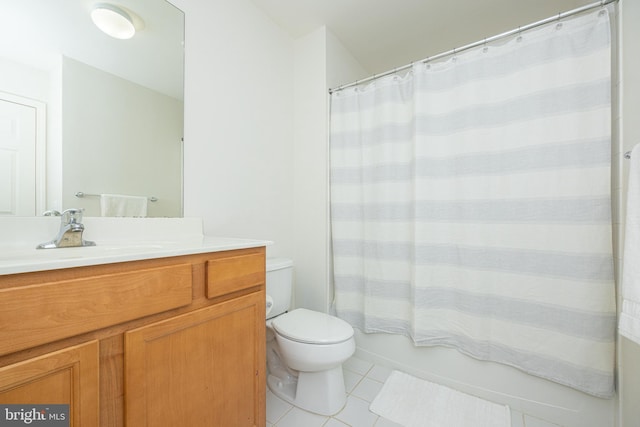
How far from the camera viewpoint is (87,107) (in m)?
1.04

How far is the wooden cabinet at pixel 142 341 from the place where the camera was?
21.3 inches

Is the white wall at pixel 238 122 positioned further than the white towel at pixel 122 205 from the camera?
Yes

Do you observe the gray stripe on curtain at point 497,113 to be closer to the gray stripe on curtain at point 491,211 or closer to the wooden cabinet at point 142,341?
the gray stripe on curtain at point 491,211

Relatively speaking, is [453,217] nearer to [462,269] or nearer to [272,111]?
[462,269]

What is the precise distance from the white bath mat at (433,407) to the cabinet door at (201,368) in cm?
68

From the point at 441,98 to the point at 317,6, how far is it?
3.32 feet

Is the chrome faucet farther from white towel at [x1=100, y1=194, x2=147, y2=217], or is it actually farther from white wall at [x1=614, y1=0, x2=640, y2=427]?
white wall at [x1=614, y1=0, x2=640, y2=427]

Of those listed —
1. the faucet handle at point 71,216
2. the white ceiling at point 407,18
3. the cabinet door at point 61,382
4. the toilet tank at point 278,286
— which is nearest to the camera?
the cabinet door at point 61,382

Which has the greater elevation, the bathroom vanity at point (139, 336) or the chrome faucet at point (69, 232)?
the chrome faucet at point (69, 232)

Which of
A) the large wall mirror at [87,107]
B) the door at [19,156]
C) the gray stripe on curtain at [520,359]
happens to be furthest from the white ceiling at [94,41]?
the gray stripe on curtain at [520,359]

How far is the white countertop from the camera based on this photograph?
0.59 metres

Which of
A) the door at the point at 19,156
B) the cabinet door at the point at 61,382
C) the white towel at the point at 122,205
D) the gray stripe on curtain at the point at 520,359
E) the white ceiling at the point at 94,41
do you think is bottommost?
the gray stripe on curtain at the point at 520,359

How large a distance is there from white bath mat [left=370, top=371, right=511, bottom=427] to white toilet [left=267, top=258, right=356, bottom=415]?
0.25 meters

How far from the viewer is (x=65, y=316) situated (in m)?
0.58
